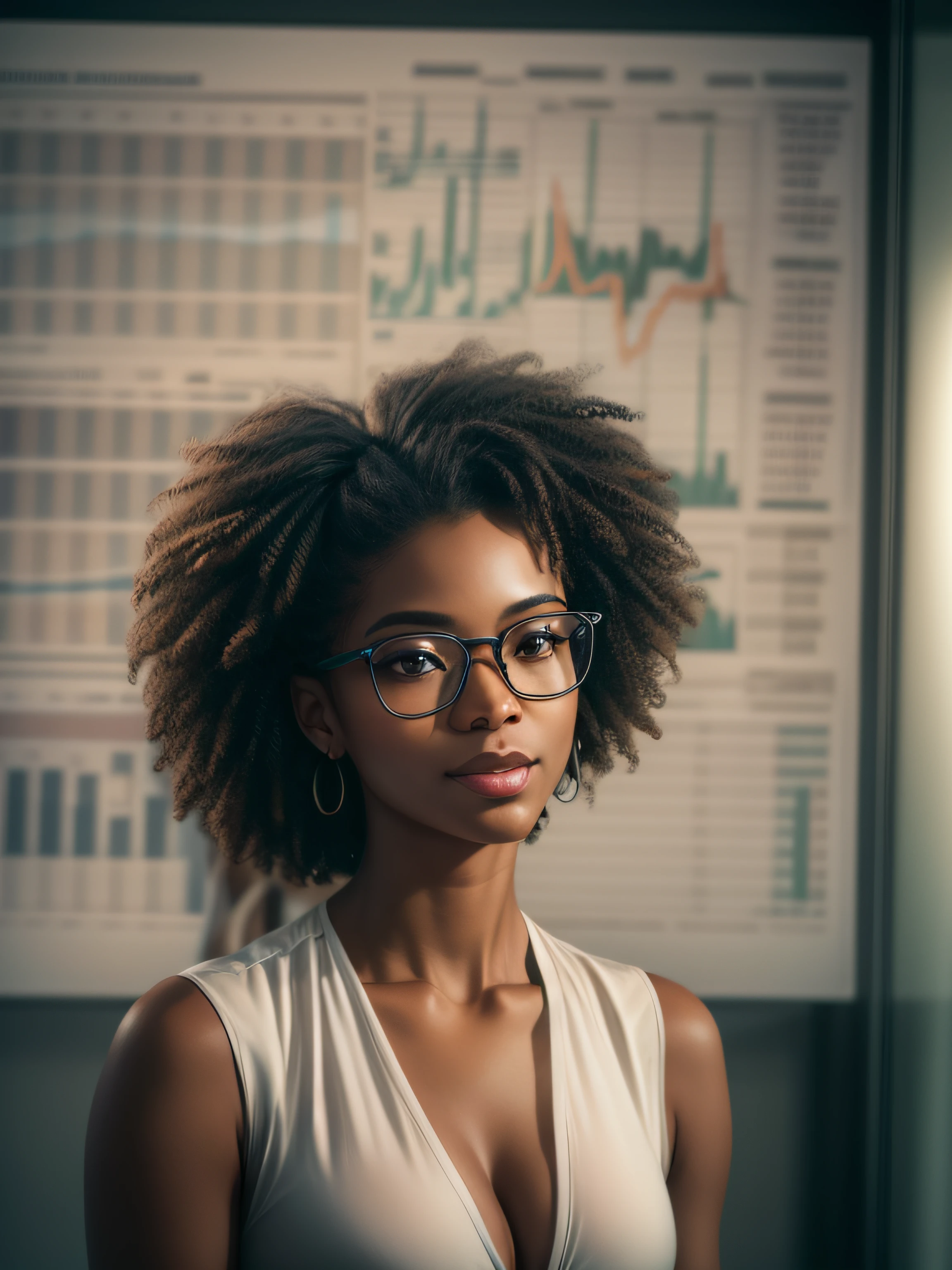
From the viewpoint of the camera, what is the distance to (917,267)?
53.0 inches

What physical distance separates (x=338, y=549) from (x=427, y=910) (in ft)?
1.11

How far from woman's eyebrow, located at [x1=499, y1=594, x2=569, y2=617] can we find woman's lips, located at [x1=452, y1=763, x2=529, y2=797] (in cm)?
13

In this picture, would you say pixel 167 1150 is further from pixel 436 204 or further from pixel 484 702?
pixel 436 204

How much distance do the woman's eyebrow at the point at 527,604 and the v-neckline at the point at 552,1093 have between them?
0.35 meters

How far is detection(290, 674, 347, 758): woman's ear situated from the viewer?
86 centimetres

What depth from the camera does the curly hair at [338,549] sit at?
33.0 inches

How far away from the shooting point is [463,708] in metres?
0.78

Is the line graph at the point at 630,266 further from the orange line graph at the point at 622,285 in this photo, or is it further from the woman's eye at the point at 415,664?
the woman's eye at the point at 415,664

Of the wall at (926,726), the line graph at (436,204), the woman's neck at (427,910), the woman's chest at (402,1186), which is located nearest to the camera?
the woman's chest at (402,1186)

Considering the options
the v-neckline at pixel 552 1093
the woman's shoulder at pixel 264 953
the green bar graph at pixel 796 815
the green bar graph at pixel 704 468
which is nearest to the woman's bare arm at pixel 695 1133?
the v-neckline at pixel 552 1093

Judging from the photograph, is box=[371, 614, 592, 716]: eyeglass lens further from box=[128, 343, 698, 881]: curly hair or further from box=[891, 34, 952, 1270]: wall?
box=[891, 34, 952, 1270]: wall

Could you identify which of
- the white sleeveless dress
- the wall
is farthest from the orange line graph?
the white sleeveless dress

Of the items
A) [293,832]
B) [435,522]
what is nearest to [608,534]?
[435,522]

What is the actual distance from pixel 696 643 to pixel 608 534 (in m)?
0.64
